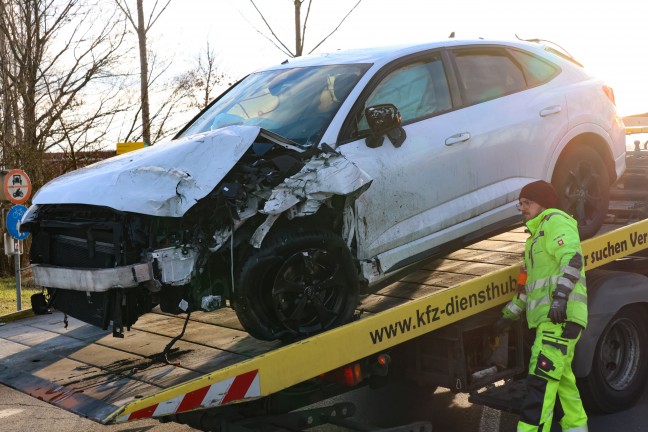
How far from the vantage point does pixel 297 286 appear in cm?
464

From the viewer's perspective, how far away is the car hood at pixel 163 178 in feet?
14.0

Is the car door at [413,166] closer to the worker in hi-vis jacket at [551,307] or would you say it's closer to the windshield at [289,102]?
the windshield at [289,102]

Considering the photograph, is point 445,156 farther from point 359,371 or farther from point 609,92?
point 609,92

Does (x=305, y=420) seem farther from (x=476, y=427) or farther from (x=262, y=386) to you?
(x=476, y=427)

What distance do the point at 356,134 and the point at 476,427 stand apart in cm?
230

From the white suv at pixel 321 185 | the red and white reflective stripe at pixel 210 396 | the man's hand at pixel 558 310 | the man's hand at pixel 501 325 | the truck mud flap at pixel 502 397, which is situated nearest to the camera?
the red and white reflective stripe at pixel 210 396

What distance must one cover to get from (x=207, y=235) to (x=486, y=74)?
9.04ft

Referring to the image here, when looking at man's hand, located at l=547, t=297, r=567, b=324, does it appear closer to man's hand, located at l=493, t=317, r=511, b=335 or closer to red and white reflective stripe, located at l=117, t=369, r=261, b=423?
man's hand, located at l=493, t=317, r=511, b=335

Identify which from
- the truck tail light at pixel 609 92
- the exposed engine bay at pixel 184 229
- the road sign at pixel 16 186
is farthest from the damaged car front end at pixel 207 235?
the road sign at pixel 16 186

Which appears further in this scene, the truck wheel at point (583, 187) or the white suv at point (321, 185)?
the truck wheel at point (583, 187)

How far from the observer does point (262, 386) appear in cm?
426

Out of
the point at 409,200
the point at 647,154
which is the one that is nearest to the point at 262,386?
the point at 409,200

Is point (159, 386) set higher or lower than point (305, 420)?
higher

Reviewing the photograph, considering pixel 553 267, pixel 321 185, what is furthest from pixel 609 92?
pixel 321 185
